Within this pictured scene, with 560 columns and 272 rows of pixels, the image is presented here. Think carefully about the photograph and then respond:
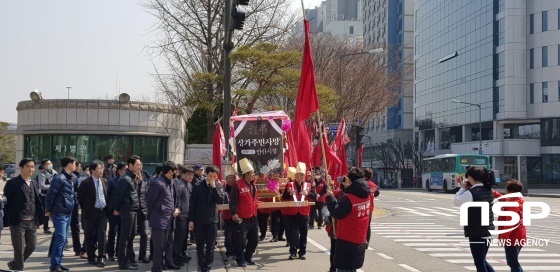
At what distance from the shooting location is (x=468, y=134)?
7150 centimetres

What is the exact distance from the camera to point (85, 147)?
24094 millimetres

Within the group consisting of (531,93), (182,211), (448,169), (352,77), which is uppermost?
(531,93)

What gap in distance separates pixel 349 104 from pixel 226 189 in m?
24.3

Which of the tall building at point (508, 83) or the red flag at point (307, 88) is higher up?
the tall building at point (508, 83)

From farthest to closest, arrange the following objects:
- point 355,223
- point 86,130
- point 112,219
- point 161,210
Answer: point 86,130 → point 112,219 → point 161,210 → point 355,223

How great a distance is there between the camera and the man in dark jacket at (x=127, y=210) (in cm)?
1170

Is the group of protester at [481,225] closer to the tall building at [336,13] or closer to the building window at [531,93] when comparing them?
the building window at [531,93]

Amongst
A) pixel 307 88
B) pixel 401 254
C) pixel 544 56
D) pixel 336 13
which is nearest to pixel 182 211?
pixel 307 88

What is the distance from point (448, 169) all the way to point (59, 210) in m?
44.6

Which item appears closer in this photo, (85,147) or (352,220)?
(352,220)

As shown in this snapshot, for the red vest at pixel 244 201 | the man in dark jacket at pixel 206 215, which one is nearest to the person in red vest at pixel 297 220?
the red vest at pixel 244 201

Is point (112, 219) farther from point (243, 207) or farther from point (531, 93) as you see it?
point (531, 93)

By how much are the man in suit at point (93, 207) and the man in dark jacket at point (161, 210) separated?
67.8 inches

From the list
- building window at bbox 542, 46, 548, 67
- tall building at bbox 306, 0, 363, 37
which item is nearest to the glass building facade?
building window at bbox 542, 46, 548, 67
